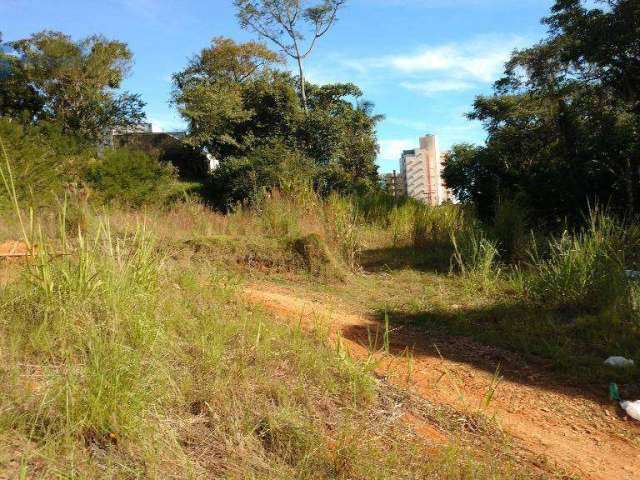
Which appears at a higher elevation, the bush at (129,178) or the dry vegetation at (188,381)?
the bush at (129,178)

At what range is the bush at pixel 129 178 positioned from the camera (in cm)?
1330

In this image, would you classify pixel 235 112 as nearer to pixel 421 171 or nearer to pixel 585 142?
pixel 585 142

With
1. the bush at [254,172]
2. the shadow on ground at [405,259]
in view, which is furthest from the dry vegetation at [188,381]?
the bush at [254,172]

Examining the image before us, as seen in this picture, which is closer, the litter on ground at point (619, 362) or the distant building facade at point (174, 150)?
the litter on ground at point (619, 362)

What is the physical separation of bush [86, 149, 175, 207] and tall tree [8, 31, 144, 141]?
30.7ft

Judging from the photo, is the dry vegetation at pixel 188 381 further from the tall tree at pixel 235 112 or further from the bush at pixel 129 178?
the tall tree at pixel 235 112

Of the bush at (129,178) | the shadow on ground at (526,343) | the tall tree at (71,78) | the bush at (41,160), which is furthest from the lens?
the tall tree at (71,78)

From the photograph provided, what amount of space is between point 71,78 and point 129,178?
12022 mm

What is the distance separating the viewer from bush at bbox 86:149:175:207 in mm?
13297

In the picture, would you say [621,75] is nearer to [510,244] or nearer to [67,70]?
[510,244]

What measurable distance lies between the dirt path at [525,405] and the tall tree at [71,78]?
21.1 m

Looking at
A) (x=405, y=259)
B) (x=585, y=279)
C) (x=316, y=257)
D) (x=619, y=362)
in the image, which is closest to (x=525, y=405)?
(x=619, y=362)

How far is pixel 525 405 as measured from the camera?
3922 mm

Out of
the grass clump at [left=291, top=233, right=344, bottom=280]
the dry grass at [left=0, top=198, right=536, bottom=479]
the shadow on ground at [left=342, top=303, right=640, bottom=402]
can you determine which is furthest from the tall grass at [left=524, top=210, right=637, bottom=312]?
the dry grass at [left=0, top=198, right=536, bottom=479]
